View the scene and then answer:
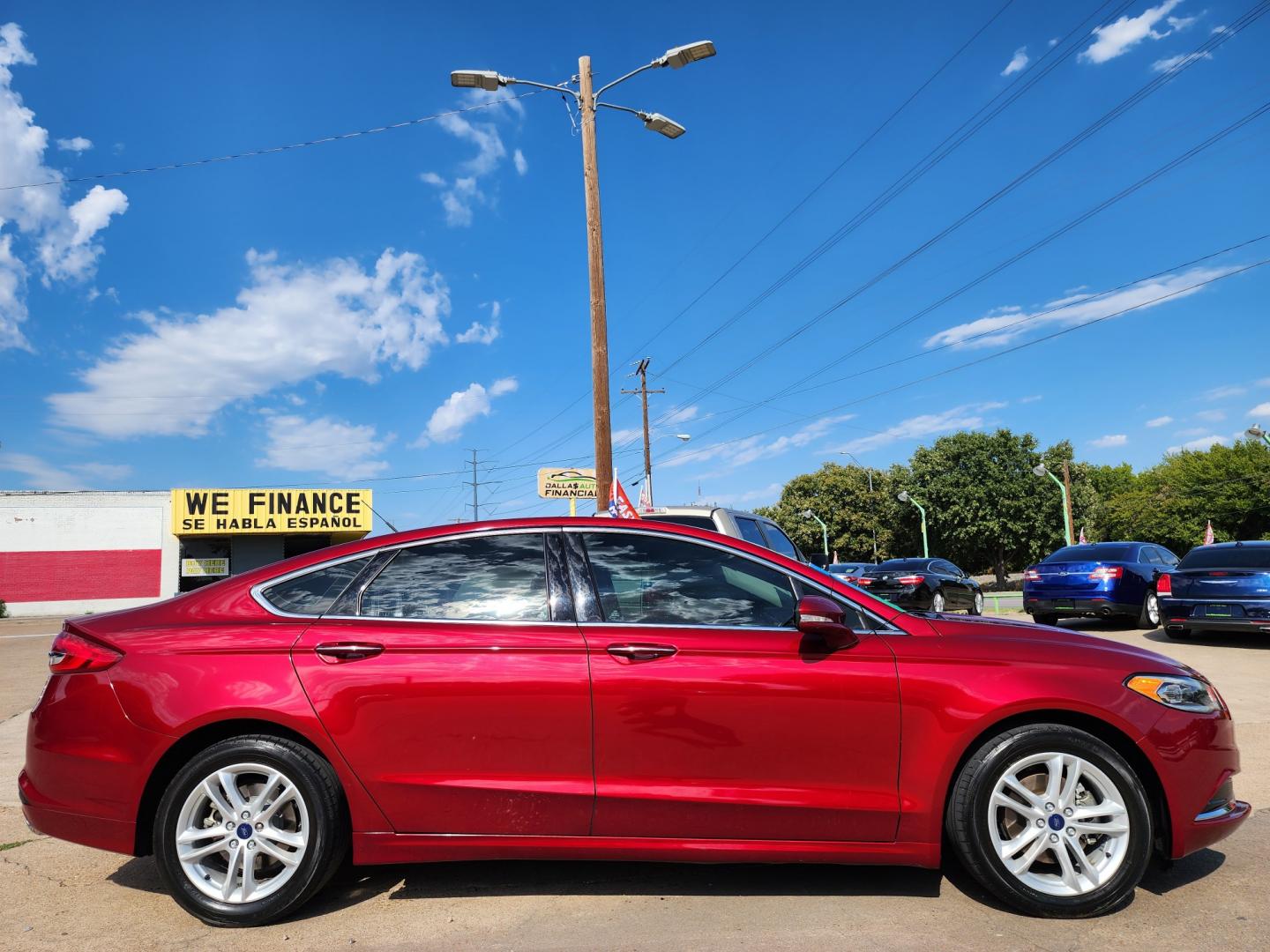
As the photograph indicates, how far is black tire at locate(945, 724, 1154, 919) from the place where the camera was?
3.27 m

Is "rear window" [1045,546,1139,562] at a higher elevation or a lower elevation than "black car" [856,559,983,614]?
higher

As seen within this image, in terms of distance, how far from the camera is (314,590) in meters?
3.61

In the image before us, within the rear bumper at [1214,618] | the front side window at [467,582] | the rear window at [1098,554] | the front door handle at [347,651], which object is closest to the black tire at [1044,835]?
the front side window at [467,582]

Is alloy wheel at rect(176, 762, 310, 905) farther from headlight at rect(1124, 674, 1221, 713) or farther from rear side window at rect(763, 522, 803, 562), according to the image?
rear side window at rect(763, 522, 803, 562)

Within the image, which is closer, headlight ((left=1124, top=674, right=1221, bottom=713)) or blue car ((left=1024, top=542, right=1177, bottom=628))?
headlight ((left=1124, top=674, right=1221, bottom=713))

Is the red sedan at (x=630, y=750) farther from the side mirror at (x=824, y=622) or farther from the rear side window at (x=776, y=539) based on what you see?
the rear side window at (x=776, y=539)

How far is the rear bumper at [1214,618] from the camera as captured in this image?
1118 cm

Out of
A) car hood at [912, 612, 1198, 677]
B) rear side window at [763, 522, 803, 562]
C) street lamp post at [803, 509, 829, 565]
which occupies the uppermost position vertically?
A: street lamp post at [803, 509, 829, 565]

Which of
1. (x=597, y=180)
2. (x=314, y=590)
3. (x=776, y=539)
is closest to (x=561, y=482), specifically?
(x=597, y=180)

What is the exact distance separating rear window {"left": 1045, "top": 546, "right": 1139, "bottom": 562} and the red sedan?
12.0m

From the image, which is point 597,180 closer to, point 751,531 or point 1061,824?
point 751,531

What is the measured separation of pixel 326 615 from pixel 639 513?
8.99m

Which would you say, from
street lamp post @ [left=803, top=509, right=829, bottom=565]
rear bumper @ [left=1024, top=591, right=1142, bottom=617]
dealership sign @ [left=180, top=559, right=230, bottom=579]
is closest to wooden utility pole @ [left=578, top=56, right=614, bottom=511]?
rear bumper @ [left=1024, top=591, right=1142, bottom=617]

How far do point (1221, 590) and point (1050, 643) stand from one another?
10.2 metres
